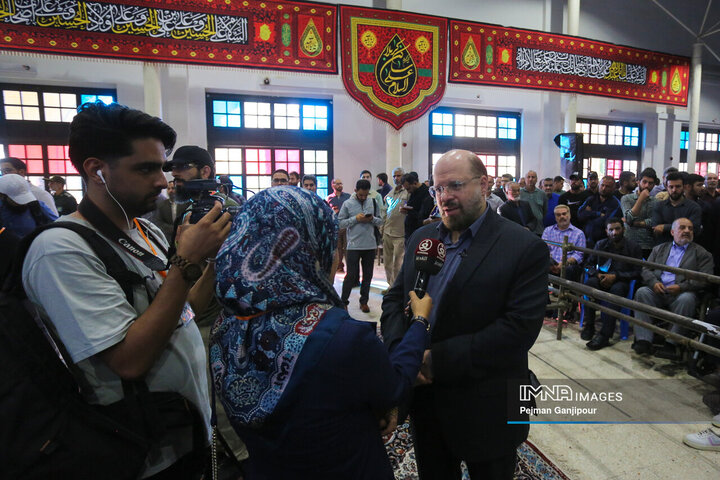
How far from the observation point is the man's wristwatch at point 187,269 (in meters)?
0.97

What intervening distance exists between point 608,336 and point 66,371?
4087 mm

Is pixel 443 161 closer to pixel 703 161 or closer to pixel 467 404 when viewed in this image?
pixel 467 404

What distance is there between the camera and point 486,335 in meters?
1.27

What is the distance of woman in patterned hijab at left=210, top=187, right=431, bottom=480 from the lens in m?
0.80

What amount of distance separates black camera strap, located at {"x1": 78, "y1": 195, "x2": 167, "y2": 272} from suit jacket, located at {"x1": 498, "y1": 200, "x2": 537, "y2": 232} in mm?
4830

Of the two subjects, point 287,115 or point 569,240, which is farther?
point 287,115

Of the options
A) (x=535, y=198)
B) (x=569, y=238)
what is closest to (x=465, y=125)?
(x=535, y=198)

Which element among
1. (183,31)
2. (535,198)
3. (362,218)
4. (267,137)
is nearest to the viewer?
(362,218)

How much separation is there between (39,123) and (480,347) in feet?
31.4

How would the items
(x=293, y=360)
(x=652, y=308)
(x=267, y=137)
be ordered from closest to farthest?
(x=293, y=360) → (x=652, y=308) → (x=267, y=137)

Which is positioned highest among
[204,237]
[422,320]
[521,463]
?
[204,237]

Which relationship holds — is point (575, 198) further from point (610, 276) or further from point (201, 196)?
point (201, 196)

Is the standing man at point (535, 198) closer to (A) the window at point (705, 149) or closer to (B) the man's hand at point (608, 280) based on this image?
(B) the man's hand at point (608, 280)

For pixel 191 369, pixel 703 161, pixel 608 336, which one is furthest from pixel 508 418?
pixel 703 161
